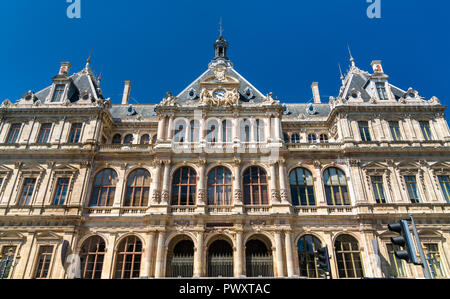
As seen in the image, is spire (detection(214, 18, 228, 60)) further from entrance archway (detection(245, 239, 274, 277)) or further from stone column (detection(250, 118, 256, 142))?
entrance archway (detection(245, 239, 274, 277))

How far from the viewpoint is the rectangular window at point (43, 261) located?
74.0 ft

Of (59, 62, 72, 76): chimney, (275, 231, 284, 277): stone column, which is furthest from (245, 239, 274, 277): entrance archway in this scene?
(59, 62, 72, 76): chimney

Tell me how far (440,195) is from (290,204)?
42.7ft

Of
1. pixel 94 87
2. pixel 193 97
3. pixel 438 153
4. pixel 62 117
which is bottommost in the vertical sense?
pixel 438 153

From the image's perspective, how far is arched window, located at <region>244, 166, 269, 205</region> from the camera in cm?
2517

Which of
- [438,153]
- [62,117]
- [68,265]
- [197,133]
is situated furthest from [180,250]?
[438,153]

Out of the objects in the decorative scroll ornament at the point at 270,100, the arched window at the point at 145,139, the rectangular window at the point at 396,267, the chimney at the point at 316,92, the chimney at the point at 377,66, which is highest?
the chimney at the point at 316,92

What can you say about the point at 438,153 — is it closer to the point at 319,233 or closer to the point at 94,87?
the point at 319,233

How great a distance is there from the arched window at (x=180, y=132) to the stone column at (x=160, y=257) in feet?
29.3

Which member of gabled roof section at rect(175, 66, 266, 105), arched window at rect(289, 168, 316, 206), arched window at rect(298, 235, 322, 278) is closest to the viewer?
arched window at rect(298, 235, 322, 278)

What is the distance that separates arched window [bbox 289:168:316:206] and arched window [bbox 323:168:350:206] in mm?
1364

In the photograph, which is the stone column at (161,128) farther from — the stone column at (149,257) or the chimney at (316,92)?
the chimney at (316,92)

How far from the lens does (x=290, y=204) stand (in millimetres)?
24391

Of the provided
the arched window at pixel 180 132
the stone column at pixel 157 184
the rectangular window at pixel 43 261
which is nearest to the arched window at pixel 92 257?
the rectangular window at pixel 43 261
